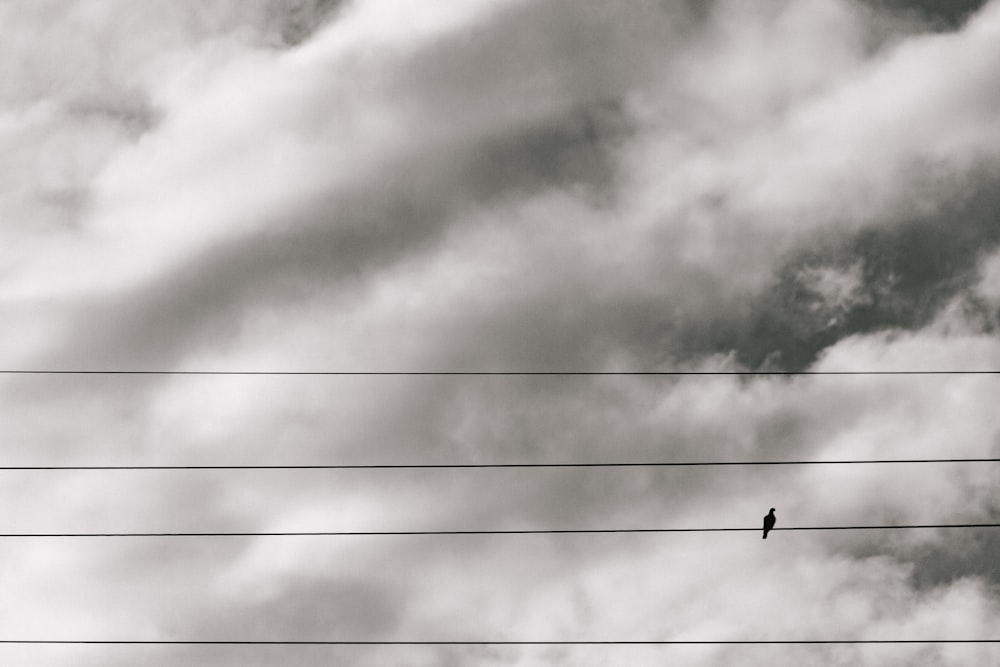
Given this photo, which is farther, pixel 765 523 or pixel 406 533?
pixel 765 523

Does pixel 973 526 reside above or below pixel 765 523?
below

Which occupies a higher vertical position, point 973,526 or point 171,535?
point 171,535

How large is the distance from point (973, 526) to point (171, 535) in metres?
24.4

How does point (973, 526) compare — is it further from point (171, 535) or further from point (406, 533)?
point (171, 535)

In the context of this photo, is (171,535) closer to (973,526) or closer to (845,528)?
(845,528)

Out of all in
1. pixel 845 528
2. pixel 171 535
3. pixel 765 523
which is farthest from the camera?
pixel 765 523

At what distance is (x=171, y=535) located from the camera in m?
31.1

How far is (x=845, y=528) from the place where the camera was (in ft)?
95.9

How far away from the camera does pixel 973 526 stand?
101 ft

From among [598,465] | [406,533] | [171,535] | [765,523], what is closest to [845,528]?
[598,465]

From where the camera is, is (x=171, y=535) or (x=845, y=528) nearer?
(x=845, y=528)

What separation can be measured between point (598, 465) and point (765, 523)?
10937mm

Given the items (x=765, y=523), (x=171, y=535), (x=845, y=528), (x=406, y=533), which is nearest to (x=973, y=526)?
(x=845, y=528)

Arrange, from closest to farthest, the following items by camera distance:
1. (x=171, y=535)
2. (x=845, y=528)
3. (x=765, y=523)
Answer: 1. (x=845, y=528)
2. (x=171, y=535)
3. (x=765, y=523)
